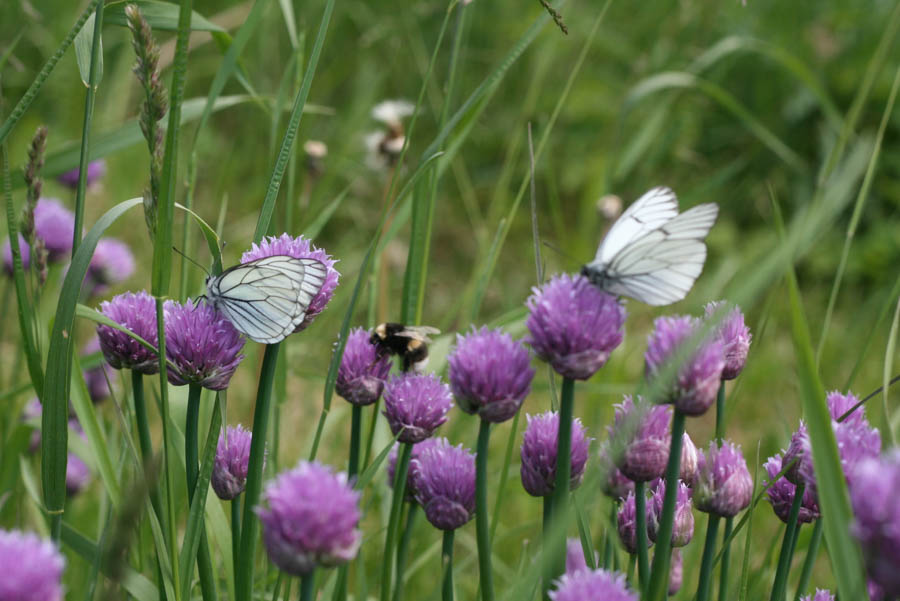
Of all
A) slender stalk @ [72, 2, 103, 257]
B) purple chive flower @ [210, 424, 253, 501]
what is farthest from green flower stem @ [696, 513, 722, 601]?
slender stalk @ [72, 2, 103, 257]

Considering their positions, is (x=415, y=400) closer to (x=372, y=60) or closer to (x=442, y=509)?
(x=442, y=509)

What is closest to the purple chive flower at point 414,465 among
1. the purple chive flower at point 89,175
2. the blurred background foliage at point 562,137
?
the purple chive flower at point 89,175

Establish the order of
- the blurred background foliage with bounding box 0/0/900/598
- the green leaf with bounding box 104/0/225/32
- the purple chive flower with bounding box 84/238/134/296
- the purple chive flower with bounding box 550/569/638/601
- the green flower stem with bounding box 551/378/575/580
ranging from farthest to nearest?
1. the blurred background foliage with bounding box 0/0/900/598
2. the purple chive flower with bounding box 84/238/134/296
3. the green leaf with bounding box 104/0/225/32
4. the green flower stem with bounding box 551/378/575/580
5. the purple chive flower with bounding box 550/569/638/601

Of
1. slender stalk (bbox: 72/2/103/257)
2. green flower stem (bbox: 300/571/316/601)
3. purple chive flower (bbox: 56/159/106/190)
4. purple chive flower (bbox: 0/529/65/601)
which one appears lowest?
purple chive flower (bbox: 0/529/65/601)

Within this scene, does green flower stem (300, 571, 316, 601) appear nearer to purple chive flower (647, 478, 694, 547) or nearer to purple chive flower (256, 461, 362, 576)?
purple chive flower (256, 461, 362, 576)

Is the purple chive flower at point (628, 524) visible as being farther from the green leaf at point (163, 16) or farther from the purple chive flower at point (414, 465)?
the green leaf at point (163, 16)

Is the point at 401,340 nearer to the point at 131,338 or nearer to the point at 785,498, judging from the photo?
the point at 131,338
